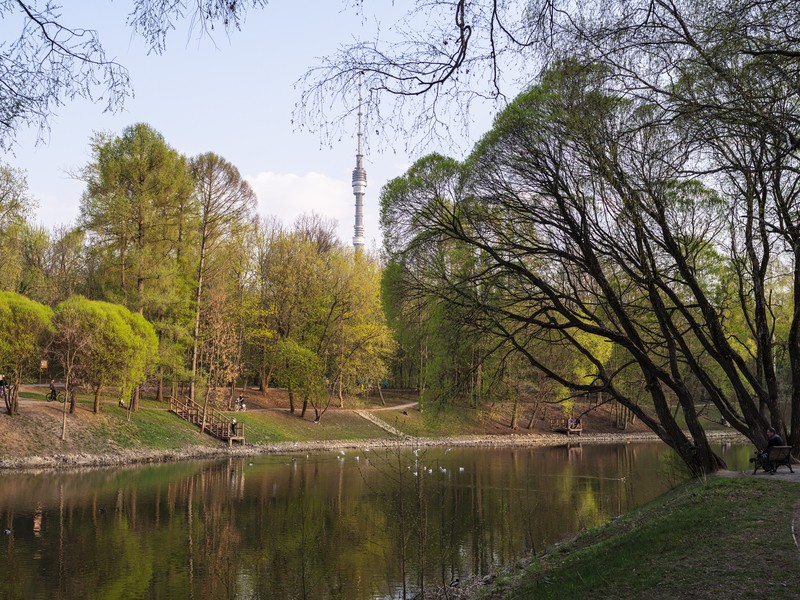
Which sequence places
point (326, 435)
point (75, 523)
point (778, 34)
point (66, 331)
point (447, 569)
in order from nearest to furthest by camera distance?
point (778, 34) → point (447, 569) → point (75, 523) → point (66, 331) → point (326, 435)

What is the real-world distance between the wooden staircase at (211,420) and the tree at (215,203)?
3.23 ft

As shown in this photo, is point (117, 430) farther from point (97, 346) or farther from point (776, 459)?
point (776, 459)

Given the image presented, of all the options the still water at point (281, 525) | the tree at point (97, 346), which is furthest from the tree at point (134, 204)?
the still water at point (281, 525)

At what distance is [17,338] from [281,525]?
17936 millimetres

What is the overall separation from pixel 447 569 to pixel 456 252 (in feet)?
27.3

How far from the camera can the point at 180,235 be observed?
131 feet

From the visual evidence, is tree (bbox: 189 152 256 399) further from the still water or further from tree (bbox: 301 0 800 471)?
tree (bbox: 301 0 800 471)

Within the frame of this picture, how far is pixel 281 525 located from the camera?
18000mm

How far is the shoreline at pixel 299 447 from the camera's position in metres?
28.1

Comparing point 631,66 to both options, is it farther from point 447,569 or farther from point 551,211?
point 447,569

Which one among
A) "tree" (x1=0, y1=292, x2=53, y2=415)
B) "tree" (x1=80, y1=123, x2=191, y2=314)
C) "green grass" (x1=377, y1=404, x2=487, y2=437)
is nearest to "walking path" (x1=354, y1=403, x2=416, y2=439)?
"green grass" (x1=377, y1=404, x2=487, y2=437)

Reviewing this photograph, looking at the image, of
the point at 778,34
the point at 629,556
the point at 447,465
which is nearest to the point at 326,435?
the point at 447,465

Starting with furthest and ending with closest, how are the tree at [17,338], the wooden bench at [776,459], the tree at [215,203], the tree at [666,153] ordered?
the tree at [215,203] < the tree at [17,338] < the wooden bench at [776,459] < the tree at [666,153]

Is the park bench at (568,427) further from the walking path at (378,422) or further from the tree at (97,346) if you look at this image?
the tree at (97,346)
